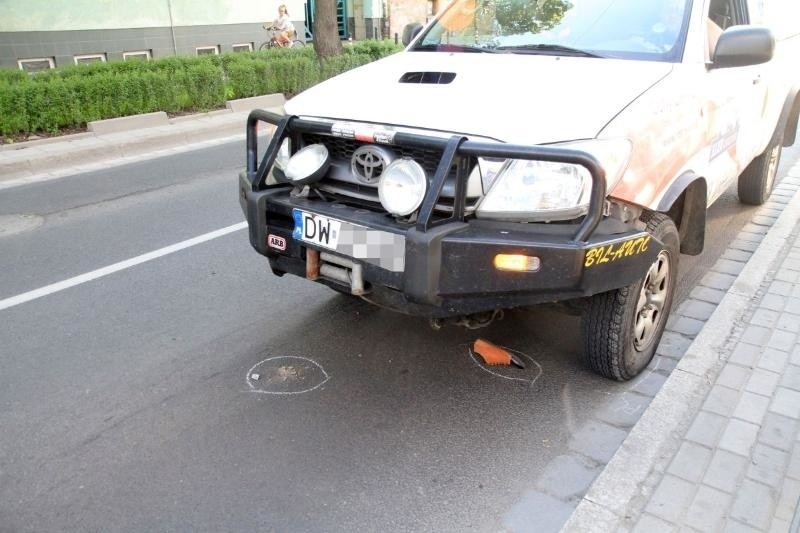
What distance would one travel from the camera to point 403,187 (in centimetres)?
294

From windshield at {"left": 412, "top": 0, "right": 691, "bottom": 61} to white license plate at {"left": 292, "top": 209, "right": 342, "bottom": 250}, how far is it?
5.57 ft

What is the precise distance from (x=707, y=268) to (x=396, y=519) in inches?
142

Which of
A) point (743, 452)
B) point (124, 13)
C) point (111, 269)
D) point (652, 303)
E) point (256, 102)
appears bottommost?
point (743, 452)

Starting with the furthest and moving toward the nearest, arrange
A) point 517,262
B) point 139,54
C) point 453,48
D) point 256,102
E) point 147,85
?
point 139,54, point 256,102, point 147,85, point 453,48, point 517,262

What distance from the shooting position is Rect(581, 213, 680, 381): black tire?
10.8 feet

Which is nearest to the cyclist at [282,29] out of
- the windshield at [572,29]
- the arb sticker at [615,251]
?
the windshield at [572,29]

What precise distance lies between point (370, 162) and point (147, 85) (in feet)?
29.8

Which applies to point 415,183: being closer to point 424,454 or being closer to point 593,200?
point 593,200

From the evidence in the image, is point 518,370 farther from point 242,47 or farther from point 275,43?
point 242,47

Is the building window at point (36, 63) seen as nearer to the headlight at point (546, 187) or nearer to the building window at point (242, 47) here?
the building window at point (242, 47)

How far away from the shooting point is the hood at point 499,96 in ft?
9.62

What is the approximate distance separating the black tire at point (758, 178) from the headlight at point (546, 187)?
4150 mm

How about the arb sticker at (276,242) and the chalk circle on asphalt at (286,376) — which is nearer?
the arb sticker at (276,242)

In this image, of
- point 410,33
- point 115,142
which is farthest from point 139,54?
point 410,33
